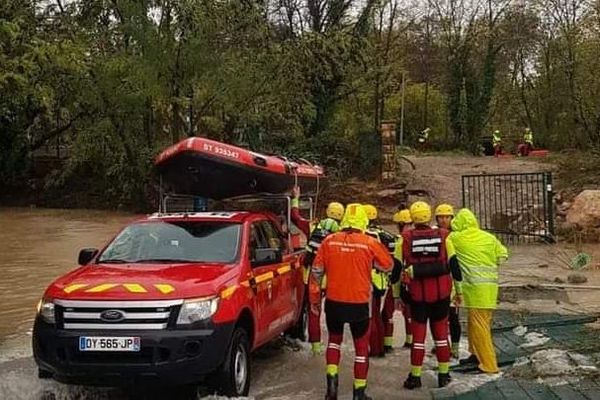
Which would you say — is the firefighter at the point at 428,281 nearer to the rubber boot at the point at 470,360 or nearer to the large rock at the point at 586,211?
the rubber boot at the point at 470,360

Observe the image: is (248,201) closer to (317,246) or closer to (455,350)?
(317,246)

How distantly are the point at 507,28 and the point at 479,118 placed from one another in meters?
5.01

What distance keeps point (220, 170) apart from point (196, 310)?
3004 mm

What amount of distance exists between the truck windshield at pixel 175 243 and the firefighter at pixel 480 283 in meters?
2.21

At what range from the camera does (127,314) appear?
664 centimetres

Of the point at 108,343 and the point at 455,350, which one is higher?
the point at 108,343

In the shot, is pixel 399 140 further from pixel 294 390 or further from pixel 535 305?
pixel 294 390

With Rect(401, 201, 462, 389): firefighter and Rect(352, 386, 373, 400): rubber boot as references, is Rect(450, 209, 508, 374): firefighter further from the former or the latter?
Rect(352, 386, 373, 400): rubber boot

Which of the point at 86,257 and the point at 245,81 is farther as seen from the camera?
the point at 245,81

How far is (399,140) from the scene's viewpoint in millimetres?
40781

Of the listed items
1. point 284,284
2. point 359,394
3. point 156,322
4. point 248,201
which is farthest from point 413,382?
point 248,201

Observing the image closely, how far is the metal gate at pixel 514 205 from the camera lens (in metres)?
20.1

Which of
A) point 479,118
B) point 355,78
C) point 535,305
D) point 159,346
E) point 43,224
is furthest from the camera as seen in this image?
point 479,118

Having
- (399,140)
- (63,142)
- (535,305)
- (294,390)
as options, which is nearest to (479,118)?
(399,140)
